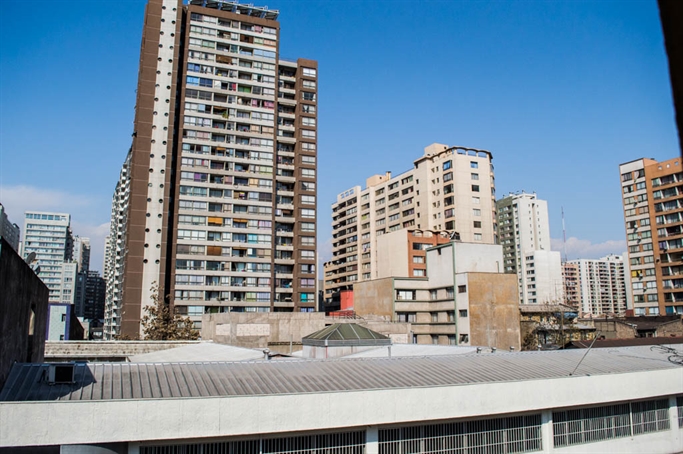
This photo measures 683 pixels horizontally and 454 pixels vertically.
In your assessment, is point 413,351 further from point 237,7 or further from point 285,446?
point 237,7

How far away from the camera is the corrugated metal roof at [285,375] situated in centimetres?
2066

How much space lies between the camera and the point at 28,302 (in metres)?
25.9

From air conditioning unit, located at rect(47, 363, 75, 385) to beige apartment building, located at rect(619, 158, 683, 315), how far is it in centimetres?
11062

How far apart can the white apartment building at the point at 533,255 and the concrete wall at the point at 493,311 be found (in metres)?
117

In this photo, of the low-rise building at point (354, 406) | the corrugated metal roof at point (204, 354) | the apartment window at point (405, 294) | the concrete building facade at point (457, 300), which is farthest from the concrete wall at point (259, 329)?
the low-rise building at point (354, 406)

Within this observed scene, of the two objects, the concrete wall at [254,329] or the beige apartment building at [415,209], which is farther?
the beige apartment building at [415,209]

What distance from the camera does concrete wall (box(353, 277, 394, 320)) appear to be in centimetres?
8569

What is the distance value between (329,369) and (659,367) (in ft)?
65.3

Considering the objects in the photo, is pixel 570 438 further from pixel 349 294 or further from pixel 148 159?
pixel 349 294

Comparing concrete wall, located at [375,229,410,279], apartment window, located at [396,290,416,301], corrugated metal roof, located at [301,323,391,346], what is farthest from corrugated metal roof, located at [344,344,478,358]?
concrete wall, located at [375,229,410,279]

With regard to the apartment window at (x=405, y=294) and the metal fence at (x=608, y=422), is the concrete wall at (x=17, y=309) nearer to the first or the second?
the metal fence at (x=608, y=422)

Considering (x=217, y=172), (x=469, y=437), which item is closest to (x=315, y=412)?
(x=469, y=437)

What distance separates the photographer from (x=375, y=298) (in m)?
89.9

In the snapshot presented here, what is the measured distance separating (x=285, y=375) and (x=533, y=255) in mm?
181294
